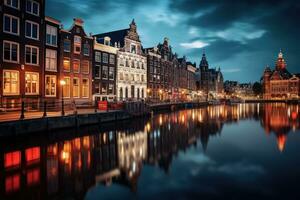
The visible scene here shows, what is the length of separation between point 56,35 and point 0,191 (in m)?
33.9

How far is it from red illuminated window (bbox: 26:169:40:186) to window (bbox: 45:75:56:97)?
1051 inches

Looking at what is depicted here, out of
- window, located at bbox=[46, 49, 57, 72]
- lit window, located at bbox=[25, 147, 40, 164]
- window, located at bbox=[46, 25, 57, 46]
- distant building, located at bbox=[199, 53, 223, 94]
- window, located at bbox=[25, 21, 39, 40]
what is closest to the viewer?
lit window, located at bbox=[25, 147, 40, 164]

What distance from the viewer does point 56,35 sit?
129ft

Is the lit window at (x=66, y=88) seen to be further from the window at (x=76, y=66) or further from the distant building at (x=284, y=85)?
the distant building at (x=284, y=85)

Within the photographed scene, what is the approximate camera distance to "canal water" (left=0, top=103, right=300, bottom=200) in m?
10.1

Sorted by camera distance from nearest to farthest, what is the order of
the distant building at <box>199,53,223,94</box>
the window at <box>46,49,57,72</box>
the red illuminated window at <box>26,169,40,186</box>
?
the red illuminated window at <box>26,169,40,186</box>
the window at <box>46,49,57,72</box>
the distant building at <box>199,53,223,94</box>

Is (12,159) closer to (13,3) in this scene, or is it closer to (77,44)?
(13,3)

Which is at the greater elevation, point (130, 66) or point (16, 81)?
point (130, 66)

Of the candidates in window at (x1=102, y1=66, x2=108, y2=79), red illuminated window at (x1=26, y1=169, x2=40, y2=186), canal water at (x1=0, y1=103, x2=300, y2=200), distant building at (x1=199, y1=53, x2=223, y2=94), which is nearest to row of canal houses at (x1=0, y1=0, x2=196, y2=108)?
window at (x1=102, y1=66, x2=108, y2=79)

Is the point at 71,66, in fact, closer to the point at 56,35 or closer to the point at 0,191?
the point at 56,35

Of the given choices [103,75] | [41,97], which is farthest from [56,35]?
[103,75]

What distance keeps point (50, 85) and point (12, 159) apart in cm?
2518

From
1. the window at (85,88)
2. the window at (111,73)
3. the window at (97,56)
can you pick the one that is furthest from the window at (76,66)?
the window at (111,73)

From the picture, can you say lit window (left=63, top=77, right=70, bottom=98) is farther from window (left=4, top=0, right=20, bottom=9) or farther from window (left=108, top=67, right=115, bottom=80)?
window (left=4, top=0, right=20, bottom=9)
